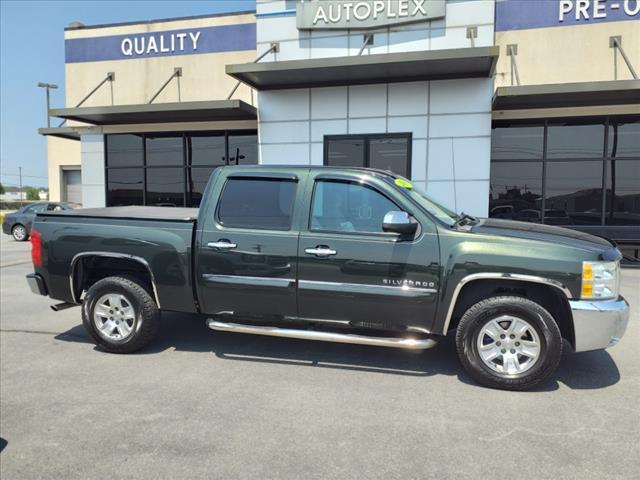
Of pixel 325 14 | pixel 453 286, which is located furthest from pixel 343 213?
pixel 325 14

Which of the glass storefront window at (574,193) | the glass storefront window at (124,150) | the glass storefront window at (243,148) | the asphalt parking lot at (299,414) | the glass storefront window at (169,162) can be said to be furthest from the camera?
the glass storefront window at (124,150)

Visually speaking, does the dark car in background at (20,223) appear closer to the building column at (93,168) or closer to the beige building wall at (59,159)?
the building column at (93,168)

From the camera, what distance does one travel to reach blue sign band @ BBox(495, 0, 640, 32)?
1238 centimetres

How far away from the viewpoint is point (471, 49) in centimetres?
997

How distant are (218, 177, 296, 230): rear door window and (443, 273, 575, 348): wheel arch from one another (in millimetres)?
1753

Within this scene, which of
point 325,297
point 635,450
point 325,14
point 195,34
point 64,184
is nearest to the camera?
point 635,450

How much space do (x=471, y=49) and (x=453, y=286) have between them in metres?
7.42

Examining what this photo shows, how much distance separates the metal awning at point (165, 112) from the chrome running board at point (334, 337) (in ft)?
29.7

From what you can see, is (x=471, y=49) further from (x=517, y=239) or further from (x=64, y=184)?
(x=64, y=184)

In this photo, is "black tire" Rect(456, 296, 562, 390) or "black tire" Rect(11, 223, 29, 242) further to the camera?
"black tire" Rect(11, 223, 29, 242)

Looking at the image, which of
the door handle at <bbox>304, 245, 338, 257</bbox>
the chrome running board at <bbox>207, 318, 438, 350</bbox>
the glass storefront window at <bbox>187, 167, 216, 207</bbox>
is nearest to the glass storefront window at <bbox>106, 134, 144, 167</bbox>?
the glass storefront window at <bbox>187, 167, 216, 207</bbox>

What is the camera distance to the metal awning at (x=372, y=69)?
403 inches

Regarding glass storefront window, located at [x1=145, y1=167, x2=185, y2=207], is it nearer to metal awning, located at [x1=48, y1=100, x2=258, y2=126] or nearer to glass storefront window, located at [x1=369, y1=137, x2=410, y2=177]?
metal awning, located at [x1=48, y1=100, x2=258, y2=126]

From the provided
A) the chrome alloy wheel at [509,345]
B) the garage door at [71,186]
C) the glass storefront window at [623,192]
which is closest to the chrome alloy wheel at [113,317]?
the chrome alloy wheel at [509,345]
